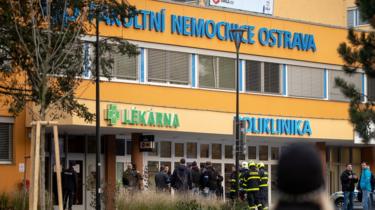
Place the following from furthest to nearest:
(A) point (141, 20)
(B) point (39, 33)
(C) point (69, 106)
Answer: (A) point (141, 20)
(C) point (69, 106)
(B) point (39, 33)

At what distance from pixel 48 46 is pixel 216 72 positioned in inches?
850

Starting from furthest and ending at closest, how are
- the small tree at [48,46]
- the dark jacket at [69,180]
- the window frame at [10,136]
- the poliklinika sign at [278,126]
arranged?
the poliklinika sign at [278,126], the window frame at [10,136], the dark jacket at [69,180], the small tree at [48,46]

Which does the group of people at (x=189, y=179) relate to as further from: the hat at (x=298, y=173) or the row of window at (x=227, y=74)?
the hat at (x=298, y=173)

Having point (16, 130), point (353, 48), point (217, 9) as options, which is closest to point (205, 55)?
point (217, 9)

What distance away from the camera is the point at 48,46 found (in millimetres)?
18812

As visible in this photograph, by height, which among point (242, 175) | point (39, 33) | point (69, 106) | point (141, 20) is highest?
point (141, 20)

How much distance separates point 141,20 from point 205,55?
4.04 metres

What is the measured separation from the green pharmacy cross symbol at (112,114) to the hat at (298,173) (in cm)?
3059

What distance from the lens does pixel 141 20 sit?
121ft

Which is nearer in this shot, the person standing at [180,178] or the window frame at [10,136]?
the person standing at [180,178]

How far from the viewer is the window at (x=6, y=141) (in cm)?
3444

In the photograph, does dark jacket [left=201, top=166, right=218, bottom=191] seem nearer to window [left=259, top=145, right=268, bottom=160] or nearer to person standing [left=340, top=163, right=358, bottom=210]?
person standing [left=340, top=163, right=358, bottom=210]

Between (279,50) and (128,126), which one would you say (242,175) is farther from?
(279,50)

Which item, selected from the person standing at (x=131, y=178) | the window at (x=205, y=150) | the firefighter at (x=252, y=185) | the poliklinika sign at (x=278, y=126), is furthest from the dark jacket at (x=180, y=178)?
the window at (x=205, y=150)
